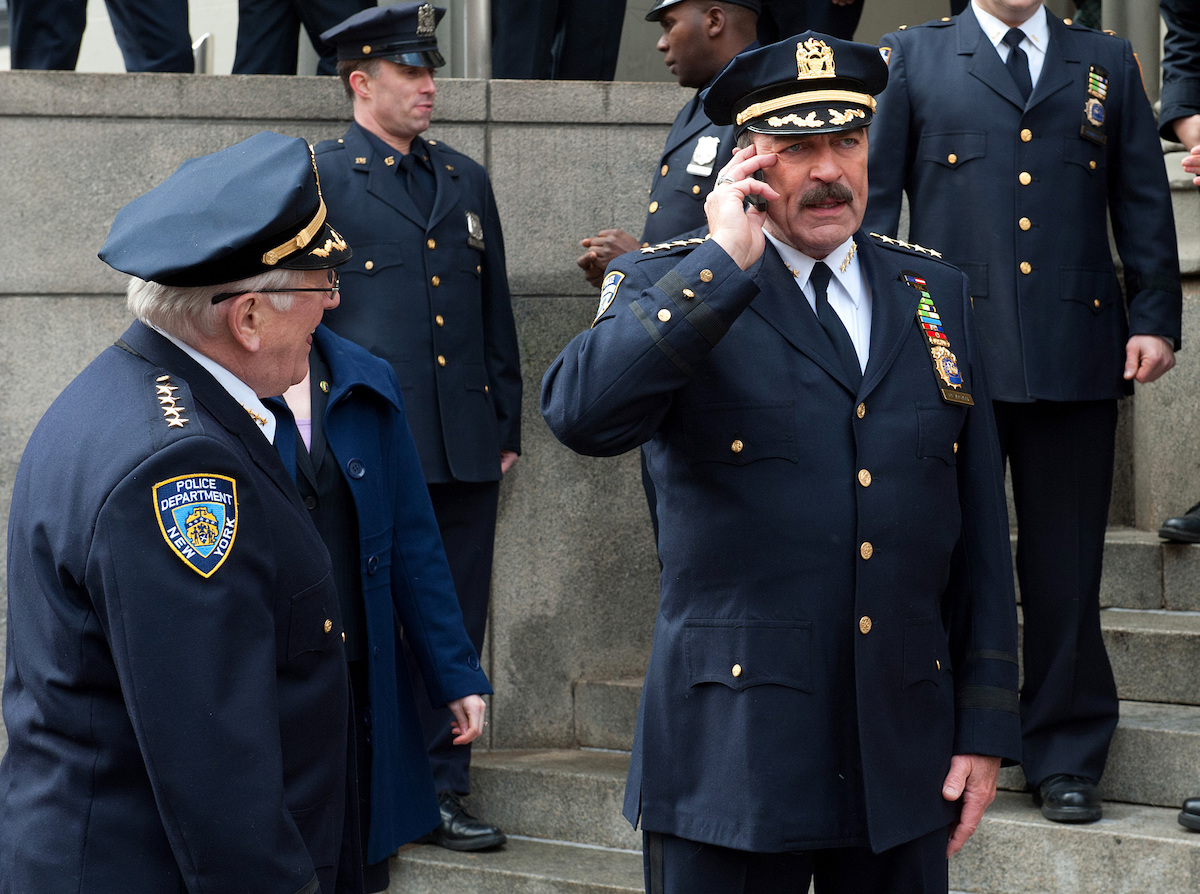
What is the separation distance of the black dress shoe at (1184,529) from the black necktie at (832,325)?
2.54 metres

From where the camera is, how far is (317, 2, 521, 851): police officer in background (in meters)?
4.22

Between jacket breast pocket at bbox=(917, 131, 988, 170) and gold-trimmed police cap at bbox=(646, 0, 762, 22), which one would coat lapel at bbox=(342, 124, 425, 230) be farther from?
jacket breast pocket at bbox=(917, 131, 988, 170)

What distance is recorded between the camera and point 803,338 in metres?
2.25

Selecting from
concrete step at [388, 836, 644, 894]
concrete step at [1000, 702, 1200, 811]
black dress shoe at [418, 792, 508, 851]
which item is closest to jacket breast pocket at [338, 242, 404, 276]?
black dress shoe at [418, 792, 508, 851]

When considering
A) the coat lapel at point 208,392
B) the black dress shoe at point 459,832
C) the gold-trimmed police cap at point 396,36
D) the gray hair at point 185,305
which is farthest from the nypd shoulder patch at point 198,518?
the gold-trimmed police cap at point 396,36

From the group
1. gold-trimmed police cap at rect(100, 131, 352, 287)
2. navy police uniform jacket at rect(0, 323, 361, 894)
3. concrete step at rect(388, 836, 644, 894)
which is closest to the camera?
navy police uniform jacket at rect(0, 323, 361, 894)

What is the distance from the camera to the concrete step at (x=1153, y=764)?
3.66 metres

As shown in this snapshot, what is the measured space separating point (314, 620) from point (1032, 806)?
2.45 m

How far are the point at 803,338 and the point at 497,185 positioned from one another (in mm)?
2868

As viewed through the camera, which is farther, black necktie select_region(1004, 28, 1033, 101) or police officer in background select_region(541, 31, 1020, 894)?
black necktie select_region(1004, 28, 1033, 101)

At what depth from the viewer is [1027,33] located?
144 inches

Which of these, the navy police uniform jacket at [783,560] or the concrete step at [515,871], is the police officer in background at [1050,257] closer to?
the concrete step at [515,871]

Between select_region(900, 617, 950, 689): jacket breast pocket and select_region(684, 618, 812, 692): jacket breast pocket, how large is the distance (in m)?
0.16

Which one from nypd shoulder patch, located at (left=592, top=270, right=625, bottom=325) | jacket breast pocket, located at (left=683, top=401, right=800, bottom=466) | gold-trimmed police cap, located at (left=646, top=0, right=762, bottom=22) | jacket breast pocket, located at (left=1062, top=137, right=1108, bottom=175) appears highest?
gold-trimmed police cap, located at (left=646, top=0, right=762, bottom=22)
